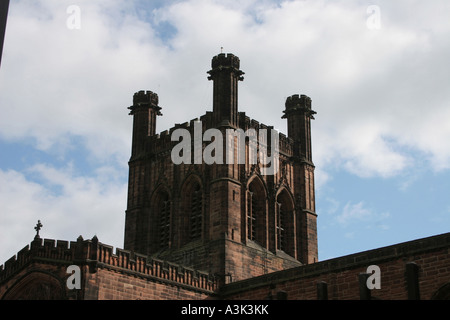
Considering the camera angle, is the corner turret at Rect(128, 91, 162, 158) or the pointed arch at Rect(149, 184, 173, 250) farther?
the corner turret at Rect(128, 91, 162, 158)

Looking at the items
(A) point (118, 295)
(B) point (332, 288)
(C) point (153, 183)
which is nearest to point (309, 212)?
(C) point (153, 183)

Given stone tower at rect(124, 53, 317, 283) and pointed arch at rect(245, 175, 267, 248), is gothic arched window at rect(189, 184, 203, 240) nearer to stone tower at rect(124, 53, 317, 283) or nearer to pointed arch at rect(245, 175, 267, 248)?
stone tower at rect(124, 53, 317, 283)

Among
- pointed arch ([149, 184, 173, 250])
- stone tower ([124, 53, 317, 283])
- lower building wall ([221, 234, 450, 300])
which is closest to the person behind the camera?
lower building wall ([221, 234, 450, 300])

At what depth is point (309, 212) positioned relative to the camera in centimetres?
3881

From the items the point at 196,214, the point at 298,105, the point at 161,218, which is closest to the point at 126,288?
the point at 196,214

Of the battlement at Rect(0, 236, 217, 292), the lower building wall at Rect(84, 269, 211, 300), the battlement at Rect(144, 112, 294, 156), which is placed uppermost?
the battlement at Rect(144, 112, 294, 156)

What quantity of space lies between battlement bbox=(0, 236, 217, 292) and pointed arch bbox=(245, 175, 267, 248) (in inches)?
259

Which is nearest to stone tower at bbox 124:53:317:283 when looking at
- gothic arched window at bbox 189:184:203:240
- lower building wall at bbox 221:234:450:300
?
gothic arched window at bbox 189:184:203:240

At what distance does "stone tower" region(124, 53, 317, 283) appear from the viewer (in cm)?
3400

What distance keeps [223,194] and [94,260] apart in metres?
10.4

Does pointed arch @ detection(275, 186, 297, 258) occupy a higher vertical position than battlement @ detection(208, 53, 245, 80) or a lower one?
lower

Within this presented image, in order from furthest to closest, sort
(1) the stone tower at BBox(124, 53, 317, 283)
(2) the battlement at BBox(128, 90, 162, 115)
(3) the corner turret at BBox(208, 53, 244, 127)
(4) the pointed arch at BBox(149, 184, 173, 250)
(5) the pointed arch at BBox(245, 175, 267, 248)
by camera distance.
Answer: (2) the battlement at BBox(128, 90, 162, 115) → (4) the pointed arch at BBox(149, 184, 173, 250) → (3) the corner turret at BBox(208, 53, 244, 127) → (5) the pointed arch at BBox(245, 175, 267, 248) → (1) the stone tower at BBox(124, 53, 317, 283)
